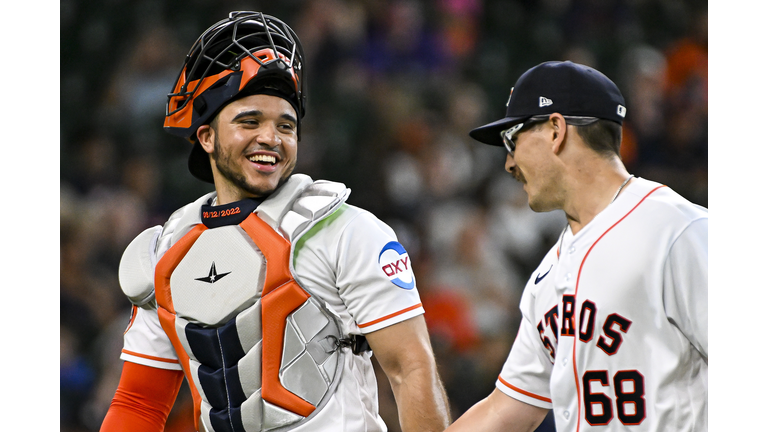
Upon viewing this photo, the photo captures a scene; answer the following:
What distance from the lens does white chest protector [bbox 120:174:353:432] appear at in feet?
6.24

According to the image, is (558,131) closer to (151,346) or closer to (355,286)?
(355,286)

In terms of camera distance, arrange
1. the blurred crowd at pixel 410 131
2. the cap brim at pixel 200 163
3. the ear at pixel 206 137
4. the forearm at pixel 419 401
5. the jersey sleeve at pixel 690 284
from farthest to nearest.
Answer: the blurred crowd at pixel 410 131 < the cap brim at pixel 200 163 < the ear at pixel 206 137 < the forearm at pixel 419 401 < the jersey sleeve at pixel 690 284

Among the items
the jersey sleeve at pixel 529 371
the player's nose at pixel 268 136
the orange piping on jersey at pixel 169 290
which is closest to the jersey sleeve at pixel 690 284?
the jersey sleeve at pixel 529 371

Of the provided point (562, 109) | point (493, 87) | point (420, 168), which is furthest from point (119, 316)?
point (562, 109)

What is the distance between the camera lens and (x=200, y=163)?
235cm

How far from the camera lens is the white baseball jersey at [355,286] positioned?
1.88 meters

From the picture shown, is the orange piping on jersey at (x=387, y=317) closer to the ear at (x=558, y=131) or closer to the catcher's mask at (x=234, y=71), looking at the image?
the ear at (x=558, y=131)

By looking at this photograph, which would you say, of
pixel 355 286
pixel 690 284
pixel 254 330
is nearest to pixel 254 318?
pixel 254 330

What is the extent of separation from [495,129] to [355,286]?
0.54 meters

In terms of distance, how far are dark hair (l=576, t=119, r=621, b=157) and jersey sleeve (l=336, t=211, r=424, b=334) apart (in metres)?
0.54
